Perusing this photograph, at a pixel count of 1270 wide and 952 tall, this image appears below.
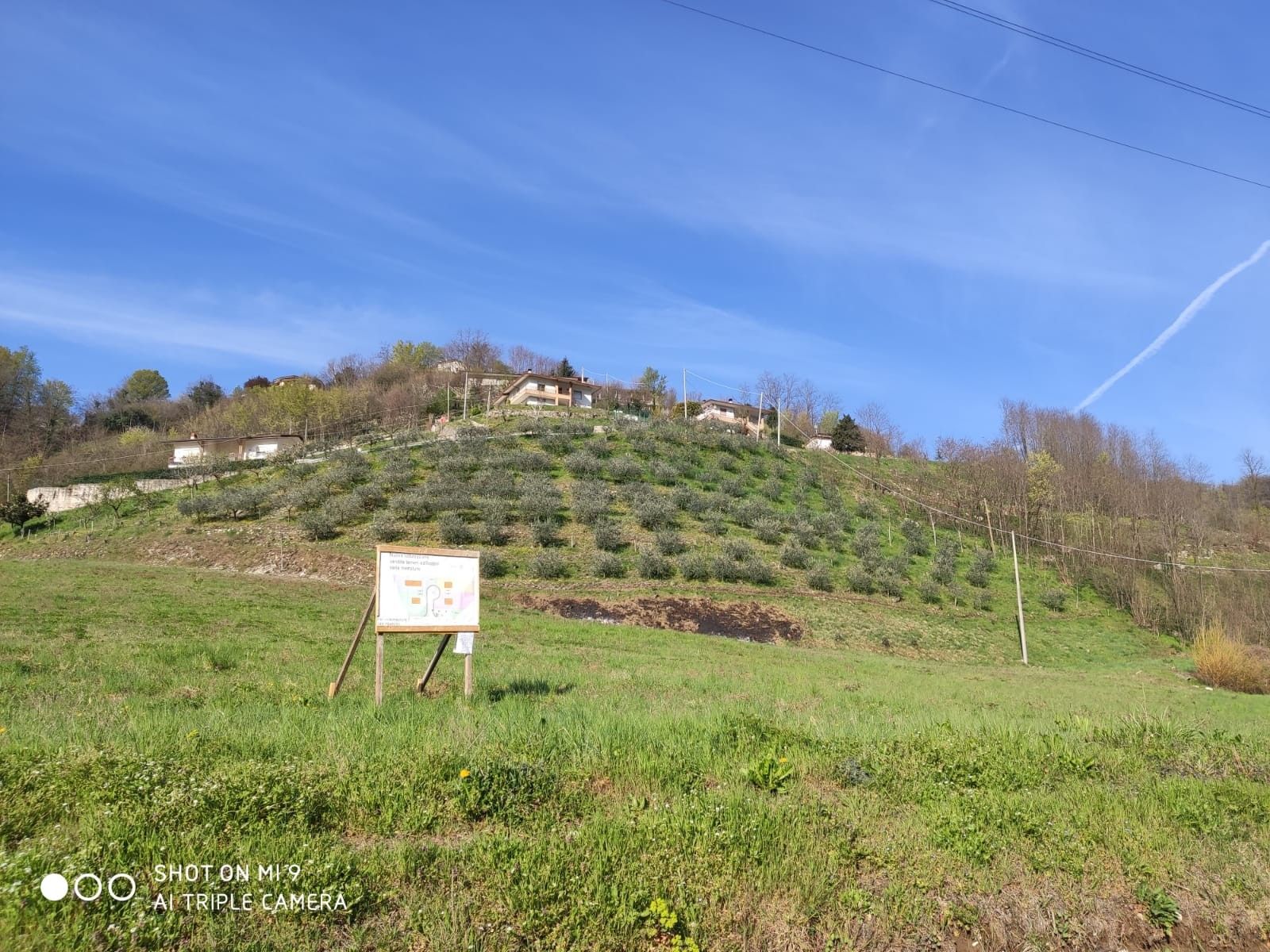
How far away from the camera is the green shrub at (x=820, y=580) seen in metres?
35.3

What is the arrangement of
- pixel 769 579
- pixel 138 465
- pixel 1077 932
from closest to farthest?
pixel 1077 932 < pixel 769 579 < pixel 138 465

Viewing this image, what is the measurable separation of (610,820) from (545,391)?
90.5 m

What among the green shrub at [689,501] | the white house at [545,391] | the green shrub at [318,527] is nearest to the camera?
the green shrub at [318,527]

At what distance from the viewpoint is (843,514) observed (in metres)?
51.8

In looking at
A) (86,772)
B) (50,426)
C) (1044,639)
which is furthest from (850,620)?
(50,426)

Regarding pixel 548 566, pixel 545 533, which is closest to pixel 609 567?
pixel 548 566

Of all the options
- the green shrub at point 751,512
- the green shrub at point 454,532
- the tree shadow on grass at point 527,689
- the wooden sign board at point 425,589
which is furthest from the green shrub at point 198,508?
the wooden sign board at point 425,589

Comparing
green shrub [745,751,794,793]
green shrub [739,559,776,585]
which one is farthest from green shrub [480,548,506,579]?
green shrub [745,751,794,793]

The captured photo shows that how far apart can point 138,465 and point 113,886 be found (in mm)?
83482

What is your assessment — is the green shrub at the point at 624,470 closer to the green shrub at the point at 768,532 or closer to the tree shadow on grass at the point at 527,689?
the green shrub at the point at 768,532

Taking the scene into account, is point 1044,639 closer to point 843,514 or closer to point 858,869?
point 843,514

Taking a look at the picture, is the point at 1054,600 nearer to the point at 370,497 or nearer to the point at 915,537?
the point at 915,537

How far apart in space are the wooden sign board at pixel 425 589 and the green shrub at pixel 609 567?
21990 millimetres

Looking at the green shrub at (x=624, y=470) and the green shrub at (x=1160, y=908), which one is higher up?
the green shrub at (x=624, y=470)
